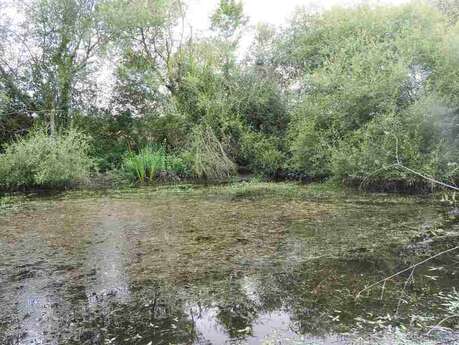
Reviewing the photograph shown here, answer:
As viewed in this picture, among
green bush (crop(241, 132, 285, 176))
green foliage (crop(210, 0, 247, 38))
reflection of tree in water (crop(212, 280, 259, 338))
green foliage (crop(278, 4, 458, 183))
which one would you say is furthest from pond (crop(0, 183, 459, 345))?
green foliage (crop(210, 0, 247, 38))

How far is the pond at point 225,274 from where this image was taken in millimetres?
2883

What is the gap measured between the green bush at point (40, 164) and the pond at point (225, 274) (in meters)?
2.93

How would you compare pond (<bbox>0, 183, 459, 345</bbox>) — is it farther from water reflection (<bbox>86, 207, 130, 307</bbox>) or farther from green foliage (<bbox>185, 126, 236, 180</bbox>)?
green foliage (<bbox>185, 126, 236, 180</bbox>)

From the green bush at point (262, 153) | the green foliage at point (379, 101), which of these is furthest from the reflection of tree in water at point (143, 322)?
the green bush at point (262, 153)

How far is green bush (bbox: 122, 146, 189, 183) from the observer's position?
12344 millimetres

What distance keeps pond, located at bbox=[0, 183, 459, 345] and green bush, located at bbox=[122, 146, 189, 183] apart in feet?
16.0

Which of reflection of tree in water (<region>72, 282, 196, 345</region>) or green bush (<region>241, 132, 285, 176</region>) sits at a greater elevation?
green bush (<region>241, 132, 285, 176</region>)

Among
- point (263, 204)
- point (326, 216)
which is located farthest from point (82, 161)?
point (326, 216)

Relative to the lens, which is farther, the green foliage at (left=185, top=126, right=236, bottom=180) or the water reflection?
the green foliage at (left=185, top=126, right=236, bottom=180)

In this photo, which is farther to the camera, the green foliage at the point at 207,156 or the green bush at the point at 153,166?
the green bush at the point at 153,166

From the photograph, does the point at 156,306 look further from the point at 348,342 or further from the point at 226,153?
the point at 226,153

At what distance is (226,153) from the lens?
13.1 m

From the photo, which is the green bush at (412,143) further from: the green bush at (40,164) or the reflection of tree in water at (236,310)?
the green bush at (40,164)

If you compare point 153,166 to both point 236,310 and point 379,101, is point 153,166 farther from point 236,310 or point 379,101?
point 236,310
